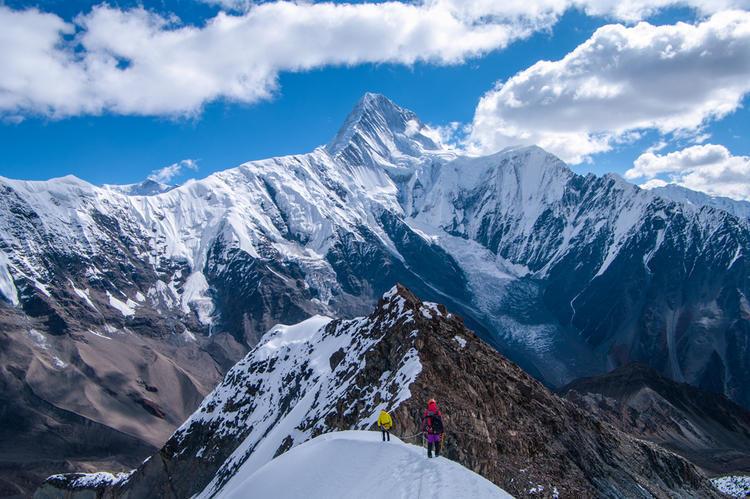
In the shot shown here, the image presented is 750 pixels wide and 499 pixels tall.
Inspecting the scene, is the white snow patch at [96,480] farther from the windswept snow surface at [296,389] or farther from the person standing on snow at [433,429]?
the person standing on snow at [433,429]

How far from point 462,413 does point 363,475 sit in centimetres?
2321

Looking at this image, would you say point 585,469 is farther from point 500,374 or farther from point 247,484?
point 247,484

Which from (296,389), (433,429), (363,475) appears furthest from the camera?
(296,389)

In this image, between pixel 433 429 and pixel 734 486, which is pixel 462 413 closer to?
pixel 433 429

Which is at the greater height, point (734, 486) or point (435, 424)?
point (435, 424)

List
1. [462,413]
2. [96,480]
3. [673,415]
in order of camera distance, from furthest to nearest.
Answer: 1. [673,415]
2. [96,480]
3. [462,413]

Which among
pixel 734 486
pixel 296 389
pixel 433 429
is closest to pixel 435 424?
pixel 433 429

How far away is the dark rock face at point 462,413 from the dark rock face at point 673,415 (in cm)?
8025

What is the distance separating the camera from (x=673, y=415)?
6649 inches

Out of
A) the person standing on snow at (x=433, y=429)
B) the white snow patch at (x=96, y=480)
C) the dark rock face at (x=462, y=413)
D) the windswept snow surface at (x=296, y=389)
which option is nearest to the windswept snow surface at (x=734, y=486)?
the dark rock face at (x=462, y=413)

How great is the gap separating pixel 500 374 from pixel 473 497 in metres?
36.8

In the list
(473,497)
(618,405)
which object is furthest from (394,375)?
(618,405)

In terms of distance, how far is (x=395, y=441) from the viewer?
2958 cm

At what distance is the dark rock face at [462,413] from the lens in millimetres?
46719
